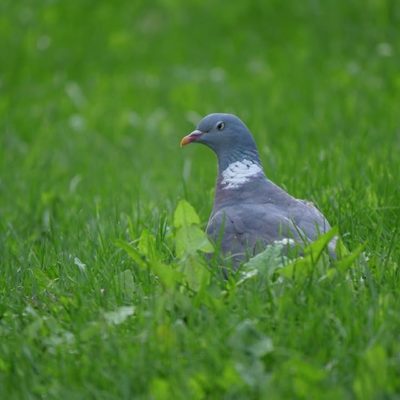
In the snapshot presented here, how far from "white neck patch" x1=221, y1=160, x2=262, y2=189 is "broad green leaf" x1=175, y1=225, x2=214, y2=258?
79cm

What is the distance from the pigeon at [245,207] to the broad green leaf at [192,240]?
0.35 ft

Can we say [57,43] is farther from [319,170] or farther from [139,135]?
[319,170]

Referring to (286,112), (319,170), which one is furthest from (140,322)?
(286,112)

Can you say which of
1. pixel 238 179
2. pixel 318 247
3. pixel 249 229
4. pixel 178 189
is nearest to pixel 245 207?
pixel 249 229

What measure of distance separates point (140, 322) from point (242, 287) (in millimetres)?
458

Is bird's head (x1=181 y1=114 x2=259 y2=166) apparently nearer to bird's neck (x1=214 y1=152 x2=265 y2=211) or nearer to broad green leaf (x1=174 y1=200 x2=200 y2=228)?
bird's neck (x1=214 y1=152 x2=265 y2=211)

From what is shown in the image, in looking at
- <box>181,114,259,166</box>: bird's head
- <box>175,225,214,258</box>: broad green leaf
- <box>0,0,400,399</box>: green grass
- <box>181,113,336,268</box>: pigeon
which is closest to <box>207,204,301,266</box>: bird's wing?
<box>181,113,336,268</box>: pigeon

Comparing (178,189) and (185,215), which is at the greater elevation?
(185,215)

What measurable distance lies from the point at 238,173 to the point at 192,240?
914mm

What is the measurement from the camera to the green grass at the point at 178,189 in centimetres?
325

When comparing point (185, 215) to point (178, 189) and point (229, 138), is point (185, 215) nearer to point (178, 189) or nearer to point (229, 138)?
point (229, 138)

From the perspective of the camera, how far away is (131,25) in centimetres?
1122

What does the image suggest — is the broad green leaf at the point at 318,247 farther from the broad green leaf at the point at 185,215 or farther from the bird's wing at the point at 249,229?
the broad green leaf at the point at 185,215

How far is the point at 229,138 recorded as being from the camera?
481cm
